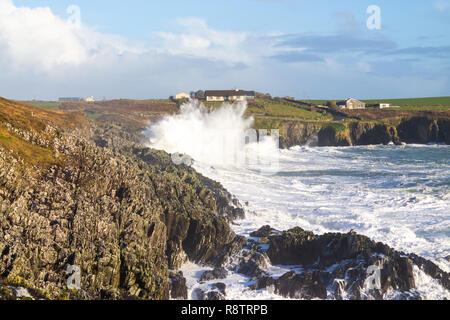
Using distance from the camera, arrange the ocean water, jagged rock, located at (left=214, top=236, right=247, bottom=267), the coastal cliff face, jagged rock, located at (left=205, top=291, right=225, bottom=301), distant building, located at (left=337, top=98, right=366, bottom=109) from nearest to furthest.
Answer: jagged rock, located at (left=205, top=291, right=225, bottom=301) → jagged rock, located at (left=214, top=236, right=247, bottom=267) → the ocean water → the coastal cliff face → distant building, located at (left=337, top=98, right=366, bottom=109)

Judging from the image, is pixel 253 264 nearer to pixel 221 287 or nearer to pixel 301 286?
pixel 221 287

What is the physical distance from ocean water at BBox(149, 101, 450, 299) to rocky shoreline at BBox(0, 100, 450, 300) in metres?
0.95

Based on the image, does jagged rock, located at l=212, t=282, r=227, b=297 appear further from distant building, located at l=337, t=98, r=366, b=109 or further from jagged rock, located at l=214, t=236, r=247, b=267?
distant building, located at l=337, t=98, r=366, b=109

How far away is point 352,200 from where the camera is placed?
33.1 meters

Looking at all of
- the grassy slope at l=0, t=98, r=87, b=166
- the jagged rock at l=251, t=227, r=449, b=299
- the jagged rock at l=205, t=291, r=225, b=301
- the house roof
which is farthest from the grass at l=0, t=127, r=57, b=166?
the house roof

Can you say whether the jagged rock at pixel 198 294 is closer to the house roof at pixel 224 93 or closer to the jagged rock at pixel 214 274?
the jagged rock at pixel 214 274

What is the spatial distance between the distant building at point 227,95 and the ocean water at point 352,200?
176ft

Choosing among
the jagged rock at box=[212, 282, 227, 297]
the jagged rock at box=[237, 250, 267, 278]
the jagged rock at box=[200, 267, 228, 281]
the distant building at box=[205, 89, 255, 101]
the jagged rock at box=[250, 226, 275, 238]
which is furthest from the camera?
the distant building at box=[205, 89, 255, 101]

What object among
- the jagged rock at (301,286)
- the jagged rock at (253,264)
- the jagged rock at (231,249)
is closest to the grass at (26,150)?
the jagged rock at (231,249)

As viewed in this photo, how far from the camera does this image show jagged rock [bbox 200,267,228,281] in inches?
768

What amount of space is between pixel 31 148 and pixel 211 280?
37.9ft

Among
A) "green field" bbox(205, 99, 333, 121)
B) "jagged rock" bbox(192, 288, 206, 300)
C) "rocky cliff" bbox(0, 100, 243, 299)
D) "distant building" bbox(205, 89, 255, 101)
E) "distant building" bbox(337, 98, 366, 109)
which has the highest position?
"distant building" bbox(205, 89, 255, 101)

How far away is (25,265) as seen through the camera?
46.2ft
